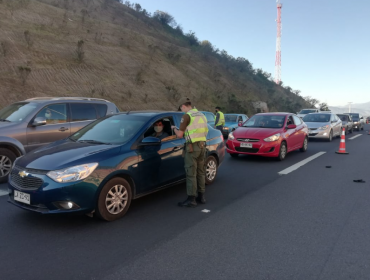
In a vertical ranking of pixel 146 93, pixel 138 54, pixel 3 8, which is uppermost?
pixel 3 8

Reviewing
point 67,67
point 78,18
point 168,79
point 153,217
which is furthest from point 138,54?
point 153,217

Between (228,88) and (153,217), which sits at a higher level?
(228,88)

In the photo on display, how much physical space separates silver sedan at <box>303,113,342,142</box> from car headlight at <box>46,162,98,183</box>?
580 inches

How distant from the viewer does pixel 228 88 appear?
4819cm

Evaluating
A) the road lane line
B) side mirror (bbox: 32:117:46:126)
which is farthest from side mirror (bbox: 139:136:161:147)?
the road lane line

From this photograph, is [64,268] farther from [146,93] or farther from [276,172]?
[146,93]

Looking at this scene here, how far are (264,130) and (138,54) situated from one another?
28.8 meters

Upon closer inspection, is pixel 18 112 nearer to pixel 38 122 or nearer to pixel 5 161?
pixel 38 122

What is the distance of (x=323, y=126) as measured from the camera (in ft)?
56.1

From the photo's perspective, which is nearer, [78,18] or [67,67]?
[67,67]

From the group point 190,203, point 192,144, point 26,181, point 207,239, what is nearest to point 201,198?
point 190,203

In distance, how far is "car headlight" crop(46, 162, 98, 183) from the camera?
448cm

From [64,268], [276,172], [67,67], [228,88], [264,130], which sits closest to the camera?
[64,268]

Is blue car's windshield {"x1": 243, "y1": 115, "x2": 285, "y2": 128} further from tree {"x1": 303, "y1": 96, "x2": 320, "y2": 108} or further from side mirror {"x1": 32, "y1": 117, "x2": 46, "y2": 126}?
tree {"x1": 303, "y1": 96, "x2": 320, "y2": 108}
